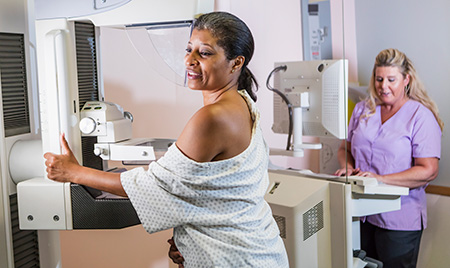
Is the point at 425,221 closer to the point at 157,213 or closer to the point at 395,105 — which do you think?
the point at 395,105

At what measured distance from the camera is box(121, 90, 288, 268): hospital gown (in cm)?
132

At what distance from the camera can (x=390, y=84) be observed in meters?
2.87

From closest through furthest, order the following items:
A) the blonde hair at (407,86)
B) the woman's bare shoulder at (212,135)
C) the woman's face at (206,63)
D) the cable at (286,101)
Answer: the woman's bare shoulder at (212,135), the woman's face at (206,63), the cable at (286,101), the blonde hair at (407,86)

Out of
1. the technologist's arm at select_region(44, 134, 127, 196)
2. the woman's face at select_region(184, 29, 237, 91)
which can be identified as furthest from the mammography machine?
the woman's face at select_region(184, 29, 237, 91)

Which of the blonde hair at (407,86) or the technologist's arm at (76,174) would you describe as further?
the blonde hair at (407,86)

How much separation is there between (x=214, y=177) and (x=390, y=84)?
1.85 meters

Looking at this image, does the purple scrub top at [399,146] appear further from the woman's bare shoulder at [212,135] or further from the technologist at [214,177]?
the woman's bare shoulder at [212,135]

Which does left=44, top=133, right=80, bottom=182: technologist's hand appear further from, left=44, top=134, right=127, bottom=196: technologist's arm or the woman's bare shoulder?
the woman's bare shoulder

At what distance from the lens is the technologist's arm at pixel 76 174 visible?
1422 millimetres

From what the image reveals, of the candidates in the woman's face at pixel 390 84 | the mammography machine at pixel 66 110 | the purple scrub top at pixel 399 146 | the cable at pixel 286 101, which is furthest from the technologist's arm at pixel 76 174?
the woman's face at pixel 390 84

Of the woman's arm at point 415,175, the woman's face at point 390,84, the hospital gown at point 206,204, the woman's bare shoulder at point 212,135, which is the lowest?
the woman's arm at point 415,175

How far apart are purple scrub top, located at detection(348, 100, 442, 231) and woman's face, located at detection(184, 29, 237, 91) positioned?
1599 mm

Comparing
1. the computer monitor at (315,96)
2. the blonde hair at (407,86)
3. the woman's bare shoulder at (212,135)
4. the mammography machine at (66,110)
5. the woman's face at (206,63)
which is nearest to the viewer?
the woman's bare shoulder at (212,135)

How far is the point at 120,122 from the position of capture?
1798 millimetres
